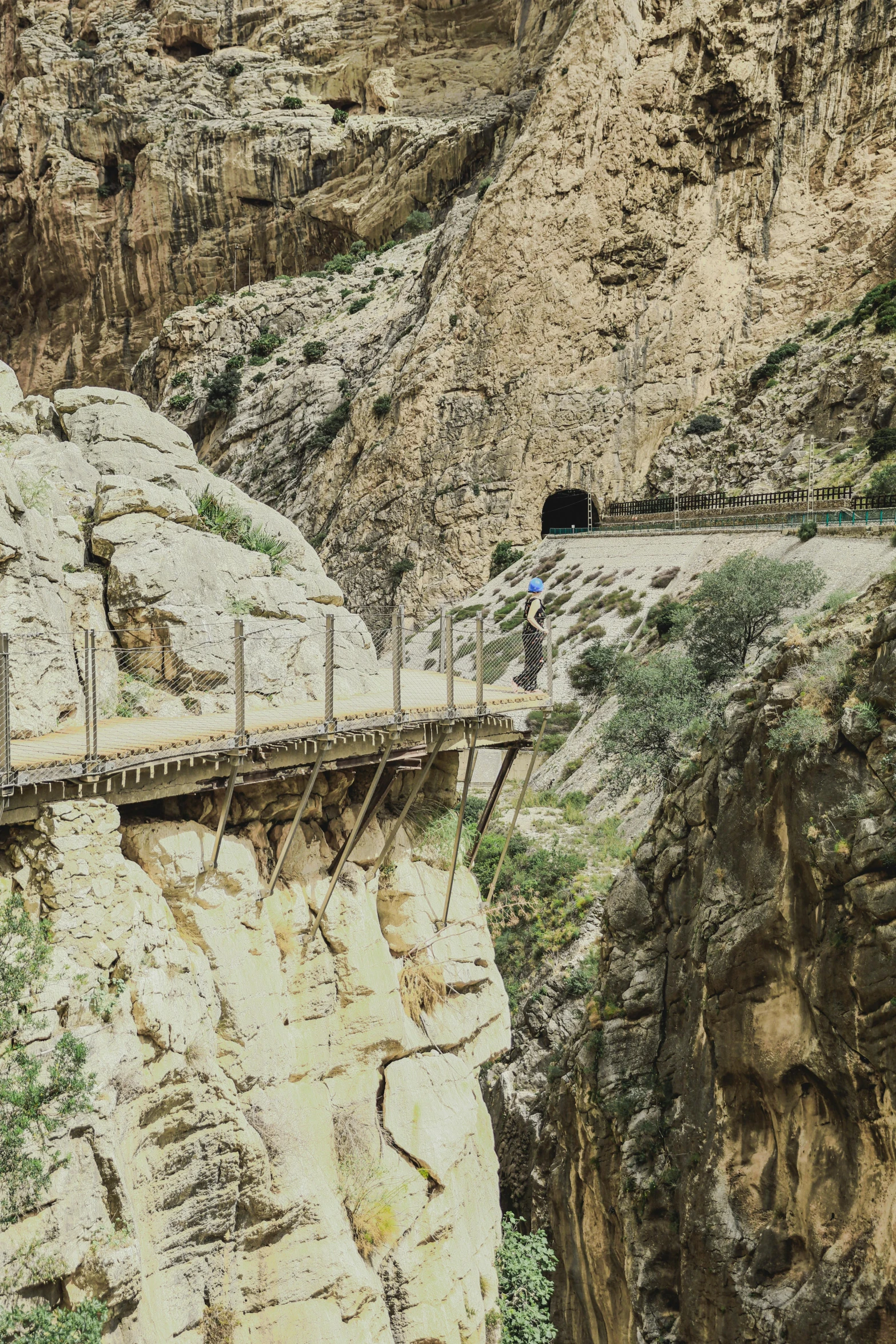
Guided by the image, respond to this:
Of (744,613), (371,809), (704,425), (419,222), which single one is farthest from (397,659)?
(419,222)

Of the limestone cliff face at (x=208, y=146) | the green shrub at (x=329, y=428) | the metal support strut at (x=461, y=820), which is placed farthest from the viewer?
the limestone cliff face at (x=208, y=146)

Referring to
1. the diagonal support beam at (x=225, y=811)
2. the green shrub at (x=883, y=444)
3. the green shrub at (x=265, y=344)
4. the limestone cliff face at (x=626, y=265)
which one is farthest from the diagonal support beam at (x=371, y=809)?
the green shrub at (x=265, y=344)

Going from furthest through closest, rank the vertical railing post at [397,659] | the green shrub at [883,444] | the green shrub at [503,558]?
the green shrub at [503,558]
the green shrub at [883,444]
the vertical railing post at [397,659]

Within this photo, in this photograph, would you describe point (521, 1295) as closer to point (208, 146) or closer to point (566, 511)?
point (566, 511)

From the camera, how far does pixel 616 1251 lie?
60.9 ft

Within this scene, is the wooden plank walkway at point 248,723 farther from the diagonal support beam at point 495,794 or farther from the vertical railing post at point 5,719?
the diagonal support beam at point 495,794

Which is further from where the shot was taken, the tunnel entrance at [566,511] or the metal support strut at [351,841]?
the tunnel entrance at [566,511]

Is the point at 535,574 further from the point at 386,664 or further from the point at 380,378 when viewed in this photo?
the point at 386,664

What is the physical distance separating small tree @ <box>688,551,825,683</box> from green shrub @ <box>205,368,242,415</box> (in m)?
36.9

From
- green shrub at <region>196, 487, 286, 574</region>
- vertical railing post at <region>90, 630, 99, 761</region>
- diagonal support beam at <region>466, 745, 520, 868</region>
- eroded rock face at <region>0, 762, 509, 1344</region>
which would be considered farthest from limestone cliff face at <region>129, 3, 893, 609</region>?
vertical railing post at <region>90, 630, 99, 761</region>

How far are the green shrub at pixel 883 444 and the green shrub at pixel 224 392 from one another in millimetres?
34453

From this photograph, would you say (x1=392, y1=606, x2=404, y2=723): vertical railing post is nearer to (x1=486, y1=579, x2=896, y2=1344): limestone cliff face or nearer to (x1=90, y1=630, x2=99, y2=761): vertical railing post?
(x1=90, y1=630, x2=99, y2=761): vertical railing post

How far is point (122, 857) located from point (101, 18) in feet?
264

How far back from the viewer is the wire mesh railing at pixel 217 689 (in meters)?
8.84
